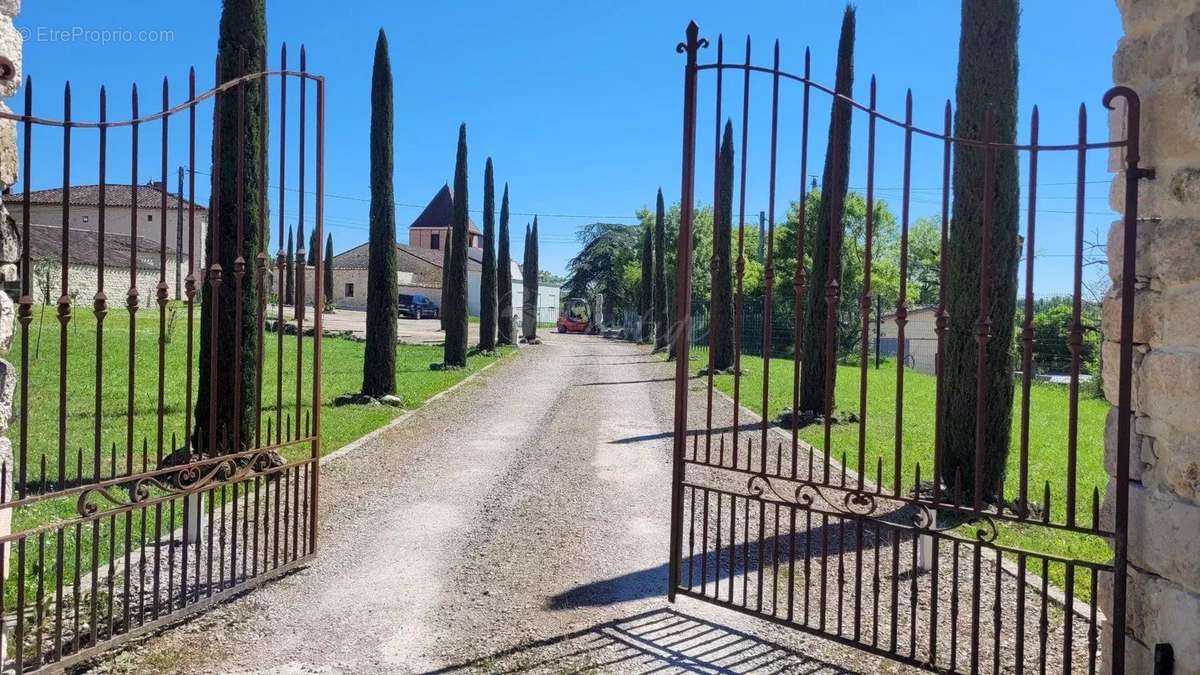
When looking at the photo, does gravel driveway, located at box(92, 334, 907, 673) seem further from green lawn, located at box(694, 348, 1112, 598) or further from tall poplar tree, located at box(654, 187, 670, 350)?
tall poplar tree, located at box(654, 187, 670, 350)

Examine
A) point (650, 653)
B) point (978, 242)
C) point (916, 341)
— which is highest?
point (978, 242)

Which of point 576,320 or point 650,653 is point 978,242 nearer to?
point 650,653

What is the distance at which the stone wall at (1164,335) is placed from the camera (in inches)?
113

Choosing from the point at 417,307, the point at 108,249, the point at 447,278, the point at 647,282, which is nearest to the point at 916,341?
the point at 647,282

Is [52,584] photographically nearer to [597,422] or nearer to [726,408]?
[597,422]

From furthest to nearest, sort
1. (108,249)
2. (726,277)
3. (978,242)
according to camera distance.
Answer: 1. (108,249)
2. (726,277)
3. (978,242)

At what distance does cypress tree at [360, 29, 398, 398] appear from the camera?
14062 mm

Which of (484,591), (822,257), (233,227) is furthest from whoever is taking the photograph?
(822,257)

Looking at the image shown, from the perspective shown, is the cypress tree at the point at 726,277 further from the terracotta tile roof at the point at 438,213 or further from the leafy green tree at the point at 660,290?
the terracotta tile roof at the point at 438,213

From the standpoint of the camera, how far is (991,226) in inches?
273

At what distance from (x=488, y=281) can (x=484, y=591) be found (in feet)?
73.8

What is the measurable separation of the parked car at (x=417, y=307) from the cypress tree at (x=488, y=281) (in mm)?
26465

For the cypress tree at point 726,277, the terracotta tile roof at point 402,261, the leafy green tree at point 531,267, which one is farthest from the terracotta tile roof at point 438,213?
the cypress tree at point 726,277

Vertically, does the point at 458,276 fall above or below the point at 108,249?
below
